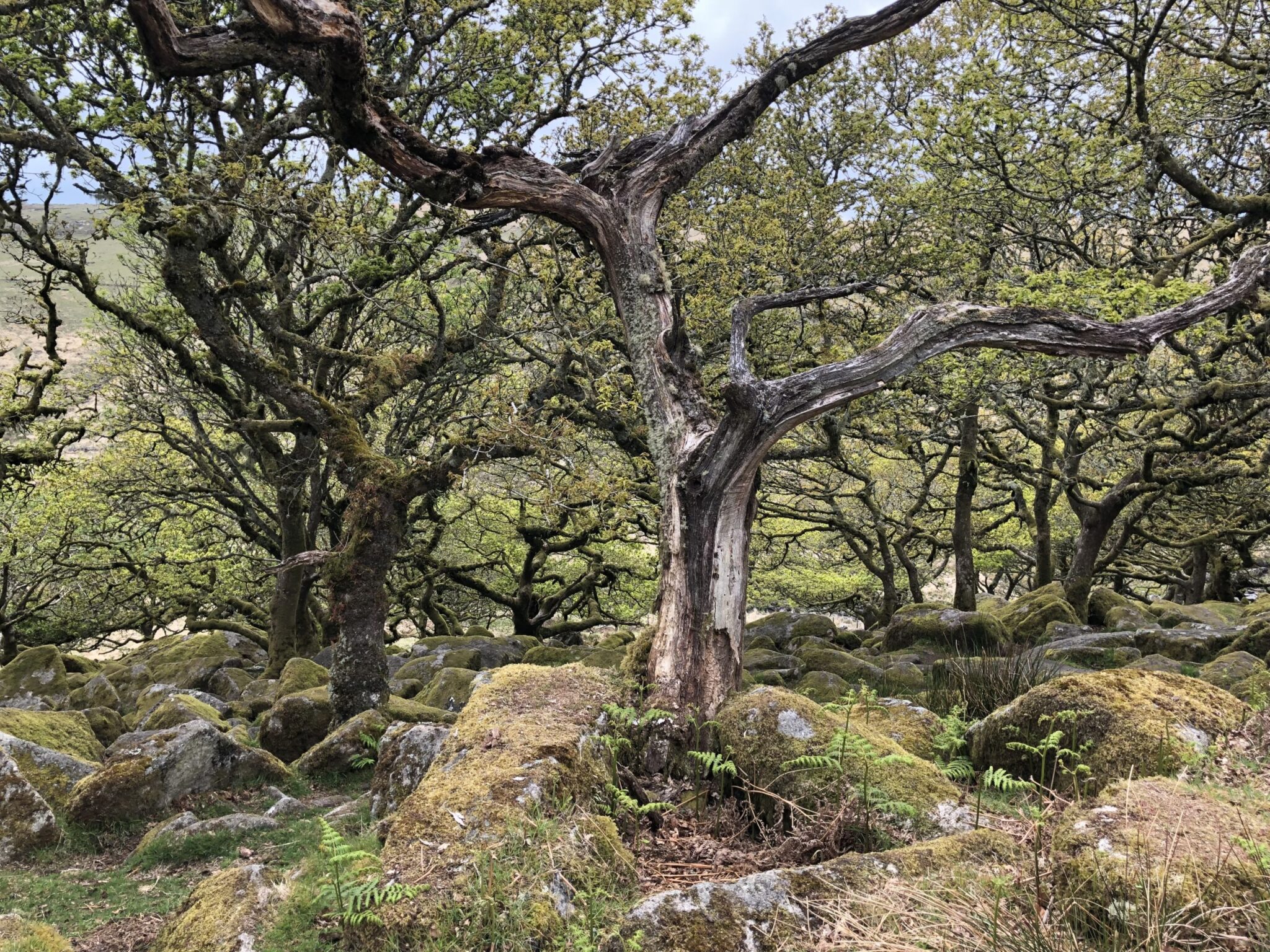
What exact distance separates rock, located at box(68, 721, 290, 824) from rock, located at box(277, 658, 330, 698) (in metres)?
3.61

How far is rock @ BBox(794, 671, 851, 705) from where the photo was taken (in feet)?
36.3

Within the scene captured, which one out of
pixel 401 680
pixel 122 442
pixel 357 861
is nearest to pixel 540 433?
pixel 401 680

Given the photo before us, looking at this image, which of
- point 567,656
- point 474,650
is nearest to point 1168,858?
point 567,656

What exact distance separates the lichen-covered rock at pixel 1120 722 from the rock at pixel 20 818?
26.3ft

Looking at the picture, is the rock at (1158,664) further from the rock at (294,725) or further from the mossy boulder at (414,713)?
the rock at (294,725)

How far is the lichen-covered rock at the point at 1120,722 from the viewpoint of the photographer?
4.95 meters

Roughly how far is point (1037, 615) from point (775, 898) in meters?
13.6

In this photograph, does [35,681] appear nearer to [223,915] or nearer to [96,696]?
[96,696]

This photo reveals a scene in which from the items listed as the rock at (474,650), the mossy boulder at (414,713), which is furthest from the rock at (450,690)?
the rock at (474,650)

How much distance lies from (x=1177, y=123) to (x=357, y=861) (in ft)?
40.2

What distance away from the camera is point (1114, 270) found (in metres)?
10.2

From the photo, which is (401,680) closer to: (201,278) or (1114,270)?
(201,278)

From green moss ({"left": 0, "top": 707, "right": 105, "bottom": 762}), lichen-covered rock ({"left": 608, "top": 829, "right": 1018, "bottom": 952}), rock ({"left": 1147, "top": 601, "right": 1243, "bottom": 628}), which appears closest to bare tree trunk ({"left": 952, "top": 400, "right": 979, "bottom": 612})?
rock ({"left": 1147, "top": 601, "right": 1243, "bottom": 628})

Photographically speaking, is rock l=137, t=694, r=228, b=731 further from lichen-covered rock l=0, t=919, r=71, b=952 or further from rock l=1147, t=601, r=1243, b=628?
rock l=1147, t=601, r=1243, b=628
